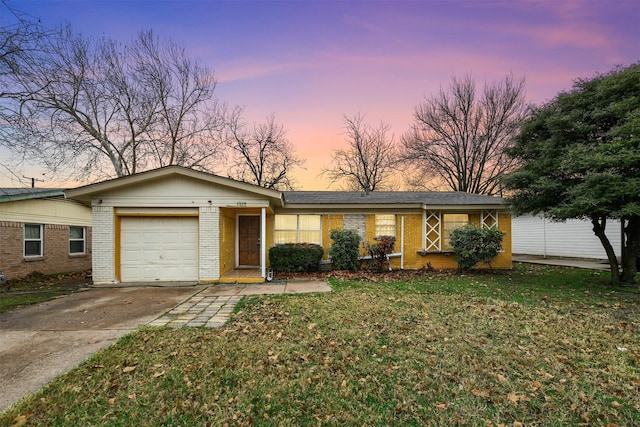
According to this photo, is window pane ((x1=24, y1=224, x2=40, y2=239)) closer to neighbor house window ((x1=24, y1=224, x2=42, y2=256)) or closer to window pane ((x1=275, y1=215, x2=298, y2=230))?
neighbor house window ((x1=24, y1=224, x2=42, y2=256))

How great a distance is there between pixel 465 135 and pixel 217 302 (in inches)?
1015

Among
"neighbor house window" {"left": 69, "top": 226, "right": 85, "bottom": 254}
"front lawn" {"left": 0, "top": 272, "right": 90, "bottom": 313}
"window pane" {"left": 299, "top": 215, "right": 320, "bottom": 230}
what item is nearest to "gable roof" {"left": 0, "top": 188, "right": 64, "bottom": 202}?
"neighbor house window" {"left": 69, "top": 226, "right": 85, "bottom": 254}

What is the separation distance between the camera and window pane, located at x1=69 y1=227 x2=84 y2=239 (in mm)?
13477

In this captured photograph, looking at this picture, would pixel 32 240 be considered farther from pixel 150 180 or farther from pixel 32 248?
pixel 150 180

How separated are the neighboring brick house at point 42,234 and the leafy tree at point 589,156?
17.4m

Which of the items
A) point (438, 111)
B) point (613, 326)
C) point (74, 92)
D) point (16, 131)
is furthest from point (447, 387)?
point (438, 111)

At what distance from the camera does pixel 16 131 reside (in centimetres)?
753

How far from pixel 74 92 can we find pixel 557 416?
21993 mm

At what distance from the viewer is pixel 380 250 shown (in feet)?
37.0

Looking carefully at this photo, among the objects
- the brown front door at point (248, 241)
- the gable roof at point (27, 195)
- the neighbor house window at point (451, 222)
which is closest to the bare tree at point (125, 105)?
the gable roof at point (27, 195)

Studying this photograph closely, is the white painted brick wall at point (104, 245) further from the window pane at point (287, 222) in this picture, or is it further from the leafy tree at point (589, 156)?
the leafy tree at point (589, 156)

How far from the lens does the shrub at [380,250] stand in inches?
445

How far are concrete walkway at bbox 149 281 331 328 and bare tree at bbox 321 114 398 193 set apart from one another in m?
19.3

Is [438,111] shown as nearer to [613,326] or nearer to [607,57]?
[607,57]
